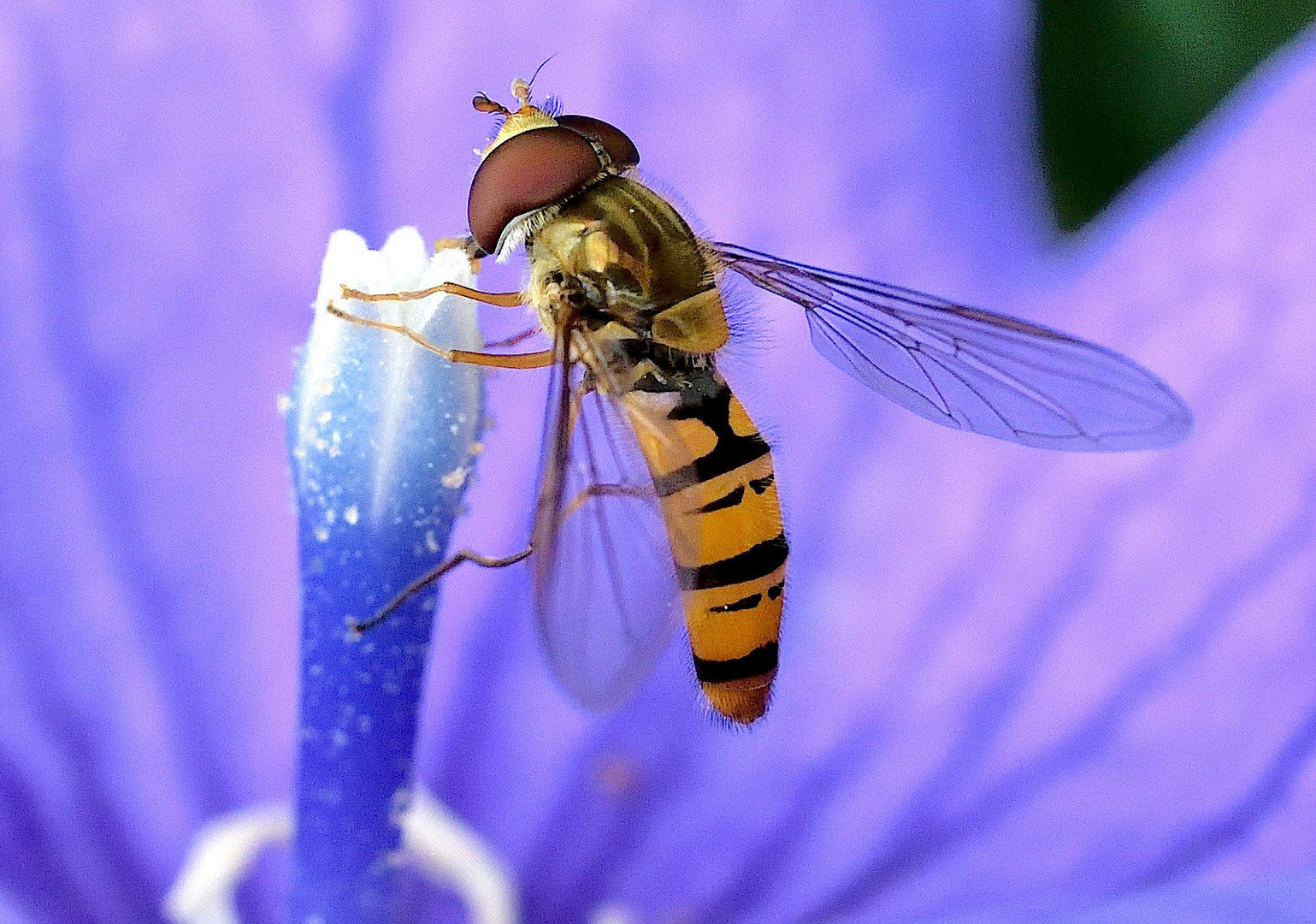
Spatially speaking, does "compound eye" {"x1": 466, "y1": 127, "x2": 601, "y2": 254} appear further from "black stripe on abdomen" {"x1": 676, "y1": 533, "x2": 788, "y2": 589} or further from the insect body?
"black stripe on abdomen" {"x1": 676, "y1": 533, "x2": 788, "y2": 589}

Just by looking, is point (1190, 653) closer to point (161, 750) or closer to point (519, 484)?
point (519, 484)

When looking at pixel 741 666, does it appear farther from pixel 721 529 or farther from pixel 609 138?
pixel 609 138

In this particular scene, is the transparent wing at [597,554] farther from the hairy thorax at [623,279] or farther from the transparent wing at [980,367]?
the transparent wing at [980,367]

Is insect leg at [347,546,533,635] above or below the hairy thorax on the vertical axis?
below

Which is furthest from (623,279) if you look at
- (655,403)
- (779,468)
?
(779,468)

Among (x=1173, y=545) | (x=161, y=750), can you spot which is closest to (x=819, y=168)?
(x=1173, y=545)

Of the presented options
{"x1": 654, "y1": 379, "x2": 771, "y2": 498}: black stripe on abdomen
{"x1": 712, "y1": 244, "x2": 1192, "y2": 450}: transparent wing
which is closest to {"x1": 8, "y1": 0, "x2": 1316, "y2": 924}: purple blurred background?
{"x1": 712, "y1": 244, "x2": 1192, "y2": 450}: transparent wing

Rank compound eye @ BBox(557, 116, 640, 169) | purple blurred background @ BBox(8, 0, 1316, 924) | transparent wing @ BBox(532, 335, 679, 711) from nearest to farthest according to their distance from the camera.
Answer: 1. transparent wing @ BBox(532, 335, 679, 711)
2. compound eye @ BBox(557, 116, 640, 169)
3. purple blurred background @ BBox(8, 0, 1316, 924)

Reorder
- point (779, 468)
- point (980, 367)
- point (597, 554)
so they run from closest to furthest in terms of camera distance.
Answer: point (597, 554) → point (980, 367) → point (779, 468)
